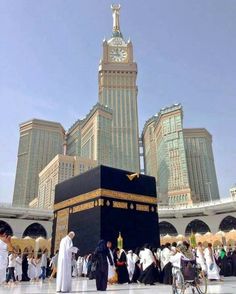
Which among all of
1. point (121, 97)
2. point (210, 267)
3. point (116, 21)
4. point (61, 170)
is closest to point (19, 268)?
point (210, 267)

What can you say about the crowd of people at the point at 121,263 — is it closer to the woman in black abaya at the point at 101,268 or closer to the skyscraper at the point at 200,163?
the woman in black abaya at the point at 101,268

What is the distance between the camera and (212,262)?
823 centimetres

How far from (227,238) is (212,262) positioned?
25.6m

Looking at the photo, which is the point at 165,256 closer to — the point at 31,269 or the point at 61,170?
the point at 31,269

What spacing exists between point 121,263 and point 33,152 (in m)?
88.5

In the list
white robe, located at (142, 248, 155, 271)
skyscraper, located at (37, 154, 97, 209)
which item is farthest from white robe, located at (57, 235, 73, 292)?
skyscraper, located at (37, 154, 97, 209)

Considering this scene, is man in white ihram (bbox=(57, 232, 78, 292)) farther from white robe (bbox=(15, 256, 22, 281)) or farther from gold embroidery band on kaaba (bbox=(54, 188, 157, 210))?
gold embroidery band on kaaba (bbox=(54, 188, 157, 210))

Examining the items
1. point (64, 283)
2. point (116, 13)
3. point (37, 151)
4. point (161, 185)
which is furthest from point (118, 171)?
point (116, 13)

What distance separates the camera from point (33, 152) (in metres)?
93.8

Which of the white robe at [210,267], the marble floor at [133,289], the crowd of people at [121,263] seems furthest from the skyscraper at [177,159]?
the marble floor at [133,289]

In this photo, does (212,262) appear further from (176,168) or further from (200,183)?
(200,183)

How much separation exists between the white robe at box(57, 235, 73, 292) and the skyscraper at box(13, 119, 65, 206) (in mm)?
86320

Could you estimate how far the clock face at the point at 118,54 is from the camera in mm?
96375

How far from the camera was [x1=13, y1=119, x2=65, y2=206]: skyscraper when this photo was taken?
90188 mm
